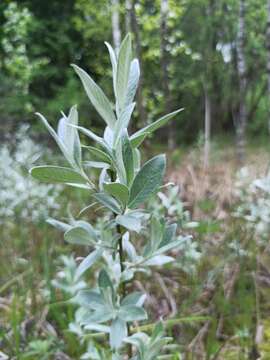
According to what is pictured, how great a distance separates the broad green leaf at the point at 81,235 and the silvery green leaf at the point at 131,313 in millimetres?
89

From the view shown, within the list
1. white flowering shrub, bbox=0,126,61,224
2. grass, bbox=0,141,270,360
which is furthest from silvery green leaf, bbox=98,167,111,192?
white flowering shrub, bbox=0,126,61,224

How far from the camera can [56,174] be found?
1.66ft

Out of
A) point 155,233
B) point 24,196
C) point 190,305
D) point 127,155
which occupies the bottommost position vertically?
point 190,305

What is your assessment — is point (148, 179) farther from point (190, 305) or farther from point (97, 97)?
point (190, 305)

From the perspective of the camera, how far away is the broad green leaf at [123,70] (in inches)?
19.6

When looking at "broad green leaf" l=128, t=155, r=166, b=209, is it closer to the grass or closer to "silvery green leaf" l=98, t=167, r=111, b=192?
"silvery green leaf" l=98, t=167, r=111, b=192

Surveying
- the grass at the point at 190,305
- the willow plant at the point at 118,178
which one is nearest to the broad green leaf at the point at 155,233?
the willow plant at the point at 118,178

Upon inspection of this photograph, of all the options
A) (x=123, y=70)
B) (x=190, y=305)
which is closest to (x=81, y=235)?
(x=123, y=70)

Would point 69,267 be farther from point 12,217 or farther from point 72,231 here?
point 12,217

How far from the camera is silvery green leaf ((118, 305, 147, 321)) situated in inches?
21.9

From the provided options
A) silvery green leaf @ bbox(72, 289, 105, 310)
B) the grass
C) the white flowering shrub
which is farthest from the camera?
the white flowering shrub

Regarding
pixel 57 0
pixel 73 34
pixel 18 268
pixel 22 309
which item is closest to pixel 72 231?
pixel 22 309

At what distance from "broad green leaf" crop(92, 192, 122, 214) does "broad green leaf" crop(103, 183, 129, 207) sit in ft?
0.05

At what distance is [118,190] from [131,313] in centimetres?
17
